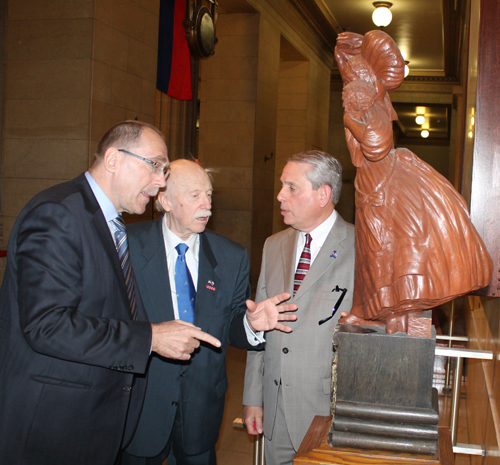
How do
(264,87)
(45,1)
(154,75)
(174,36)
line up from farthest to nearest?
1. (264,87)
2. (174,36)
3. (154,75)
4. (45,1)

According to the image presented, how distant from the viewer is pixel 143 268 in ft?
7.34

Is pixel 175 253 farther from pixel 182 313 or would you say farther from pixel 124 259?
pixel 124 259

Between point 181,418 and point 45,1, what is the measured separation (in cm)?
457

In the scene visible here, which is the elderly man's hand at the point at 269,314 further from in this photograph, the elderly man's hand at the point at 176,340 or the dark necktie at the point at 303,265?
the elderly man's hand at the point at 176,340

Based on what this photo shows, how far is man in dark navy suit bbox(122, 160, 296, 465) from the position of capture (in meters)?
2.16

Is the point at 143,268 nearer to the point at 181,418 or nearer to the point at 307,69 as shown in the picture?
the point at 181,418

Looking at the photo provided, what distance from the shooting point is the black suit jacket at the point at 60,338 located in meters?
1.58

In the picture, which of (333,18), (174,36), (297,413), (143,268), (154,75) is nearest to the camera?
(297,413)

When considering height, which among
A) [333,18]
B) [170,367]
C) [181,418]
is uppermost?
[333,18]

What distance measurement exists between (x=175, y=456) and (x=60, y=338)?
99cm

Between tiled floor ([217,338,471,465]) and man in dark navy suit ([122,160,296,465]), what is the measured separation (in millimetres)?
1292

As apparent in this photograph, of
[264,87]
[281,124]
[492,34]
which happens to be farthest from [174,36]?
[281,124]

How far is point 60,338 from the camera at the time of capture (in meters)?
1.58

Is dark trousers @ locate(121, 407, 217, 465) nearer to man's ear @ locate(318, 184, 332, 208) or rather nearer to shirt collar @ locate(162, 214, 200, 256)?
shirt collar @ locate(162, 214, 200, 256)
